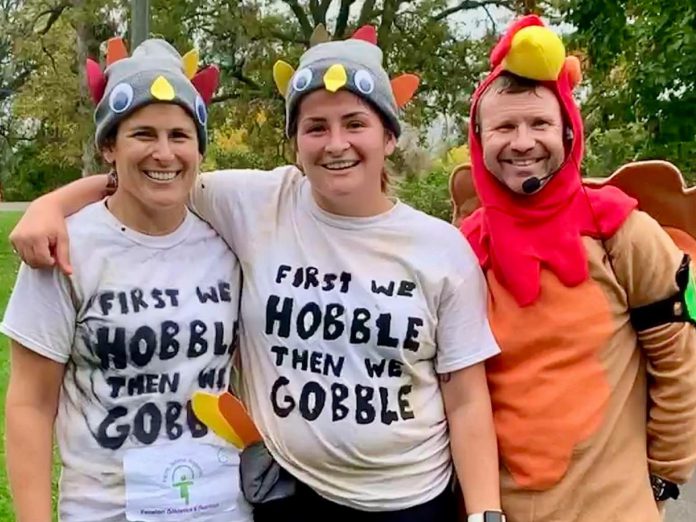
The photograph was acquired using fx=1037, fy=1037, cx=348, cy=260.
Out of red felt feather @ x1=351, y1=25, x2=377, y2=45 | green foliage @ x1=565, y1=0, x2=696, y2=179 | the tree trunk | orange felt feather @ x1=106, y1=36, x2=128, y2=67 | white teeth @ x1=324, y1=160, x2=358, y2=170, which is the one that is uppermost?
the tree trunk

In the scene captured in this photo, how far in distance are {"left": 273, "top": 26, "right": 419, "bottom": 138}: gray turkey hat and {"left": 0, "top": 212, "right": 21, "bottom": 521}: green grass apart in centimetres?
336

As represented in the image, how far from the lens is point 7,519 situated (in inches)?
202

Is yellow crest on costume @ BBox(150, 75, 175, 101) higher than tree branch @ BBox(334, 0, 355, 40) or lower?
lower

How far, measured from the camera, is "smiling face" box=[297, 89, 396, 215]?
2.54 metres

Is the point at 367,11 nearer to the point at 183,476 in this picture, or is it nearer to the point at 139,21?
the point at 139,21

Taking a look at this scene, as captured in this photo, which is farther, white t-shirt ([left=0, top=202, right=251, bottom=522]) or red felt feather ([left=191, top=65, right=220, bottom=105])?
red felt feather ([left=191, top=65, right=220, bottom=105])

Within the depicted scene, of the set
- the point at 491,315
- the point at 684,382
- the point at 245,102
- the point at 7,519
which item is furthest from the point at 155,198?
the point at 245,102

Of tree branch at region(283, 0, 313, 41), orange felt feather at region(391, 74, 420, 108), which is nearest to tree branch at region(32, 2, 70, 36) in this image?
tree branch at region(283, 0, 313, 41)

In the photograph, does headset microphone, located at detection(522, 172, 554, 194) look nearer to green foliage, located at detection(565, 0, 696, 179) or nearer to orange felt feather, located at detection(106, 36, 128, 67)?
orange felt feather, located at detection(106, 36, 128, 67)

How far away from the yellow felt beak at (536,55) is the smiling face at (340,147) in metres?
0.38

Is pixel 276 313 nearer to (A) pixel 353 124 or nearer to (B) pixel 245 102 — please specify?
(A) pixel 353 124

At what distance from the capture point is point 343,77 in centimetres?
254

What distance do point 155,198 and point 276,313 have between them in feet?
1.34

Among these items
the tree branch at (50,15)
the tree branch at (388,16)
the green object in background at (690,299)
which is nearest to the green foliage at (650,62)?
the green object in background at (690,299)
